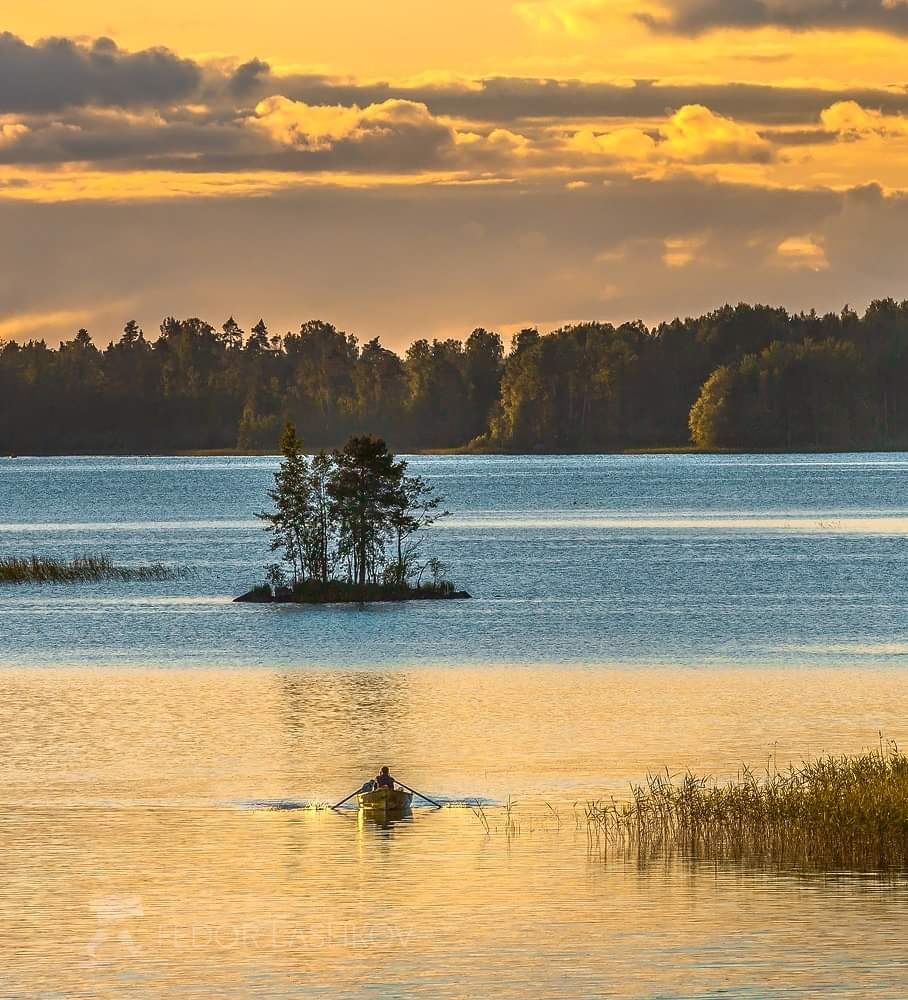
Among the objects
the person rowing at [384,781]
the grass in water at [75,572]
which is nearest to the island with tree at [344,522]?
the grass in water at [75,572]

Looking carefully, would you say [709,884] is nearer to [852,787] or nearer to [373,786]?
[852,787]

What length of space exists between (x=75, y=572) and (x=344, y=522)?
959 inches

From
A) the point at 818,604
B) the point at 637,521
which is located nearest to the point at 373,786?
the point at 818,604

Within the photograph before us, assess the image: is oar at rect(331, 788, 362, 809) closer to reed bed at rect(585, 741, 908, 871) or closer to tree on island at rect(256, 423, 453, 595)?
reed bed at rect(585, 741, 908, 871)

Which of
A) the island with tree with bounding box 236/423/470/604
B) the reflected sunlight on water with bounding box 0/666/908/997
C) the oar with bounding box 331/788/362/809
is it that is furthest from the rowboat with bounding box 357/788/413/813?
the island with tree with bounding box 236/423/470/604

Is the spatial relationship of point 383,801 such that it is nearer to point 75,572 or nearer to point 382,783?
point 382,783

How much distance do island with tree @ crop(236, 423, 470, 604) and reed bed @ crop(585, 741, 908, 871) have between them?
166 ft

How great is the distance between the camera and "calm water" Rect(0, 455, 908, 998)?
27.0 m

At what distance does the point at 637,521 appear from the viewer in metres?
174

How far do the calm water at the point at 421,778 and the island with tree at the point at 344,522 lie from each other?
218 cm

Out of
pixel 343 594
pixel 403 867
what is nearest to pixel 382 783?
pixel 403 867

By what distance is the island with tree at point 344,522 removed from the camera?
284ft

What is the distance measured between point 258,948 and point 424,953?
2.36m

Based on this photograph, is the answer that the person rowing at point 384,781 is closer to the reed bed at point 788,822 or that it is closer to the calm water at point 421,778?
the calm water at point 421,778
